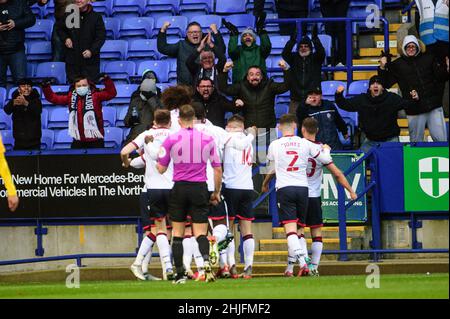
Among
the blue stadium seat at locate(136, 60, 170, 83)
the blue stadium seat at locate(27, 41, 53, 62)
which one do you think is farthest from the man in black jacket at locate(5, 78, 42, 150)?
the blue stadium seat at locate(27, 41, 53, 62)

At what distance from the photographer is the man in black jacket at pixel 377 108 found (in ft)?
70.6

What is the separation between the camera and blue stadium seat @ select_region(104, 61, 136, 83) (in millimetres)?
25531

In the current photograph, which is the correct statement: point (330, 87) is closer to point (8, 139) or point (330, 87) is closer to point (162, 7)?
point (162, 7)

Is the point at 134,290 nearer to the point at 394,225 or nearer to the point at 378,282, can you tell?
the point at 378,282

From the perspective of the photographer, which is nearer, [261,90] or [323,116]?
[323,116]

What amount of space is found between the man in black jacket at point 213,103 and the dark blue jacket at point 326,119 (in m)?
0.96

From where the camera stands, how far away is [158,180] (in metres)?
17.8

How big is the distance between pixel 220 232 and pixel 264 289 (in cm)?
273

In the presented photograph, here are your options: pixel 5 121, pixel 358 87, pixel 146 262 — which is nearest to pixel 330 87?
pixel 358 87

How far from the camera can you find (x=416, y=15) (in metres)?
23.7

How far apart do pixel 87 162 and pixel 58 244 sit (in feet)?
4.48

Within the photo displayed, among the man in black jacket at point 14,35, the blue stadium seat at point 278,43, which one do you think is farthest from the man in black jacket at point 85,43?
the blue stadium seat at point 278,43

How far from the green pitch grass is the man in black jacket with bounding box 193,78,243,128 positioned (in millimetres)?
4310
